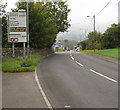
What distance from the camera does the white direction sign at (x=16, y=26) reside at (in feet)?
53.2

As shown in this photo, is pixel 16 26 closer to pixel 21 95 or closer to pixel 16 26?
pixel 16 26

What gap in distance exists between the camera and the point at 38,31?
25312mm

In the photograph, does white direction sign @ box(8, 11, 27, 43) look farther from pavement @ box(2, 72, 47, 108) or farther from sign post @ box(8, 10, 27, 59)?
pavement @ box(2, 72, 47, 108)

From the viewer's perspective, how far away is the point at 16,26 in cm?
1627

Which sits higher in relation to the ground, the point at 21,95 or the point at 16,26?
the point at 16,26

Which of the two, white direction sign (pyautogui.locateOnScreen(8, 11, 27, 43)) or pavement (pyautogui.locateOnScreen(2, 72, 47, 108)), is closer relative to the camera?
pavement (pyautogui.locateOnScreen(2, 72, 47, 108))

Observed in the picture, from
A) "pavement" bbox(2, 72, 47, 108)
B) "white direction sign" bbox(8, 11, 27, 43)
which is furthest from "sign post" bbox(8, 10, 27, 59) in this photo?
"pavement" bbox(2, 72, 47, 108)

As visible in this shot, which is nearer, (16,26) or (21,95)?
(21,95)

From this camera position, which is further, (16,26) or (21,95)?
(16,26)

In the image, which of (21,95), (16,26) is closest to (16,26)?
(16,26)

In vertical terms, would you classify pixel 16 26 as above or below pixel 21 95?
above

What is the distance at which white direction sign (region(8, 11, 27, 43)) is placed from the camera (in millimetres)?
16219

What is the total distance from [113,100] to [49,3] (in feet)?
128

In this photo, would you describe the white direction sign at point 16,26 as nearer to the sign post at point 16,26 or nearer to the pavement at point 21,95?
the sign post at point 16,26
